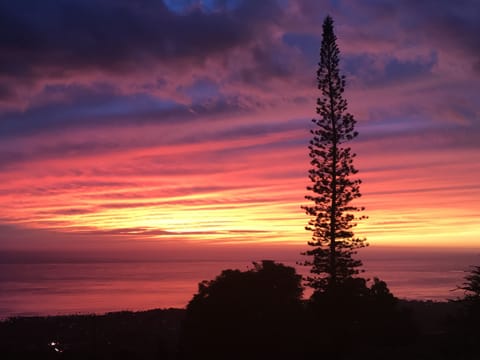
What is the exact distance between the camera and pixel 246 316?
1548 centimetres

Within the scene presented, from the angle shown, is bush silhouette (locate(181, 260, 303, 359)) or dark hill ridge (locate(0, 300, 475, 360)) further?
dark hill ridge (locate(0, 300, 475, 360))

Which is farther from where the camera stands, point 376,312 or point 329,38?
point 329,38

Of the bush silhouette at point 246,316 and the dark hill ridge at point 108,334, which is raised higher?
the bush silhouette at point 246,316

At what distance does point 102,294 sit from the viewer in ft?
226

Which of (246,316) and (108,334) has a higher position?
(246,316)

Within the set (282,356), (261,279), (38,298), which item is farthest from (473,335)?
(38,298)

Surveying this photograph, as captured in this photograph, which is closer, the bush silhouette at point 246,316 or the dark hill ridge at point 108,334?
the bush silhouette at point 246,316

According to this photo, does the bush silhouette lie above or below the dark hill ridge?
above

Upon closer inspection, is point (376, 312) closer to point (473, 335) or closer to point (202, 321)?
point (202, 321)

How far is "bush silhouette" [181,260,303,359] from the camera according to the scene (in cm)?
1516

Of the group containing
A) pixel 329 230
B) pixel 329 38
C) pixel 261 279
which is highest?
pixel 329 38

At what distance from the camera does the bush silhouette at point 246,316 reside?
1516 centimetres

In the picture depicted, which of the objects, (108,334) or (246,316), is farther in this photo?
(108,334)

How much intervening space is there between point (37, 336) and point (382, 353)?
23287mm
